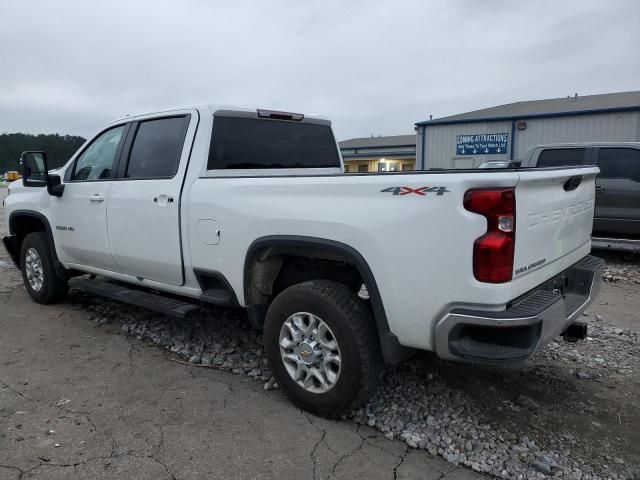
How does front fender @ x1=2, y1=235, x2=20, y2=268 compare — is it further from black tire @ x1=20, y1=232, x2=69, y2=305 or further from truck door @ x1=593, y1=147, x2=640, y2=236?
truck door @ x1=593, y1=147, x2=640, y2=236

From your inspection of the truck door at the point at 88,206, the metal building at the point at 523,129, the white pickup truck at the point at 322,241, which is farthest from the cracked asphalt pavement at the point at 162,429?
the metal building at the point at 523,129

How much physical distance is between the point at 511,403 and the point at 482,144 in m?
16.8

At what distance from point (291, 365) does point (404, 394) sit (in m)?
0.84

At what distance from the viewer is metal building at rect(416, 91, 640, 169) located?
1616cm

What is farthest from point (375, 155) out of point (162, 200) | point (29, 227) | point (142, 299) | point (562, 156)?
point (162, 200)

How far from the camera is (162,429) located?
306 centimetres

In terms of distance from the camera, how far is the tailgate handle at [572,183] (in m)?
2.99

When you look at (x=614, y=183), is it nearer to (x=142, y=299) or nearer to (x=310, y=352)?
(x=310, y=352)

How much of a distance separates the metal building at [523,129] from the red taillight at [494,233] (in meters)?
16.2

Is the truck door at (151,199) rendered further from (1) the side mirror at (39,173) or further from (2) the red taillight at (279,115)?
(1) the side mirror at (39,173)

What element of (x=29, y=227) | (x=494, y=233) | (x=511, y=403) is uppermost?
(x=494, y=233)

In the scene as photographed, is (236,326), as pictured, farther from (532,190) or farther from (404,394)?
(532,190)

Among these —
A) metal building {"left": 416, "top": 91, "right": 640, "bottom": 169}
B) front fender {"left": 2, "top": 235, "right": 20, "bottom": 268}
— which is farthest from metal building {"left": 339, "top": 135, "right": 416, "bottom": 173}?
front fender {"left": 2, "top": 235, "right": 20, "bottom": 268}

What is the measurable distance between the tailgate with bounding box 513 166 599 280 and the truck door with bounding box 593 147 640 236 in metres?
5.52
